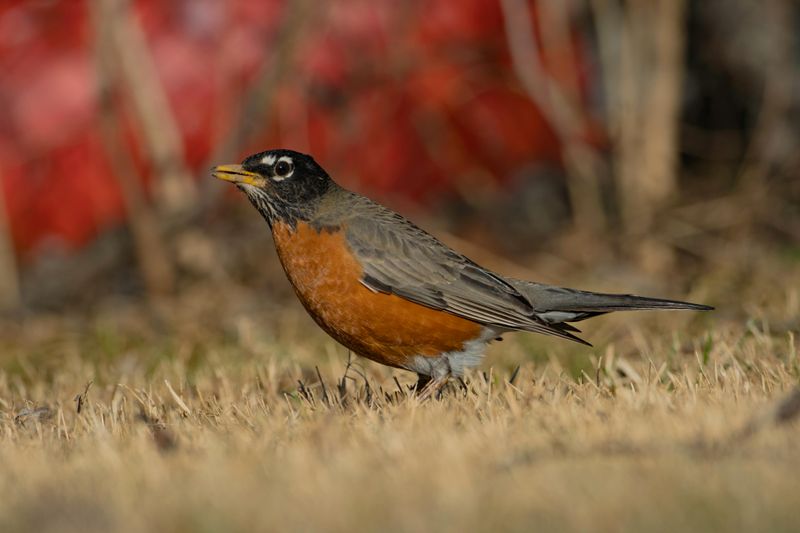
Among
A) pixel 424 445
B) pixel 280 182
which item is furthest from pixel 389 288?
pixel 424 445

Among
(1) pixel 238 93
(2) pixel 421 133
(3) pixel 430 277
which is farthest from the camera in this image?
(2) pixel 421 133

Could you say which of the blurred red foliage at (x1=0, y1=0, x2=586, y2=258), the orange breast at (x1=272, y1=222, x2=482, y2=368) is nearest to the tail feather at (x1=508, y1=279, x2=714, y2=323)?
the orange breast at (x1=272, y1=222, x2=482, y2=368)

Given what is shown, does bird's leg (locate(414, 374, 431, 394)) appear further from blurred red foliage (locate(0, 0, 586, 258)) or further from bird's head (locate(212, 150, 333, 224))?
blurred red foliage (locate(0, 0, 586, 258))

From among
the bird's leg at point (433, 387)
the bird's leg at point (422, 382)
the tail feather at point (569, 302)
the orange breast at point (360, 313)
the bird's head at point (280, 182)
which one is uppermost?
the bird's head at point (280, 182)

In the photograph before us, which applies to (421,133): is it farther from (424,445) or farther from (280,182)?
(424,445)

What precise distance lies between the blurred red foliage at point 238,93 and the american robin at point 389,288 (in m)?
3.16

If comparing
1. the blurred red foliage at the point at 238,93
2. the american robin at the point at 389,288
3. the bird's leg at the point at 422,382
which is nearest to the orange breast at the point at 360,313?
the american robin at the point at 389,288

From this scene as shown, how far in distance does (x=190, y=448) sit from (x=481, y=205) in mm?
5965

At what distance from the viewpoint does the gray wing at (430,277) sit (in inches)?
168

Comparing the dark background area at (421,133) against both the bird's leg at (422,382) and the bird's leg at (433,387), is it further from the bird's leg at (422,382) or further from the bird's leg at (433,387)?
the bird's leg at (433,387)

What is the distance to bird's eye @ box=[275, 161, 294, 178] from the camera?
4.65 metres

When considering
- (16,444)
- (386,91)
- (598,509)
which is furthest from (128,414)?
(386,91)

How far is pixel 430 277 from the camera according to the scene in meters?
4.39

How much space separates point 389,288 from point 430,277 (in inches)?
8.6
